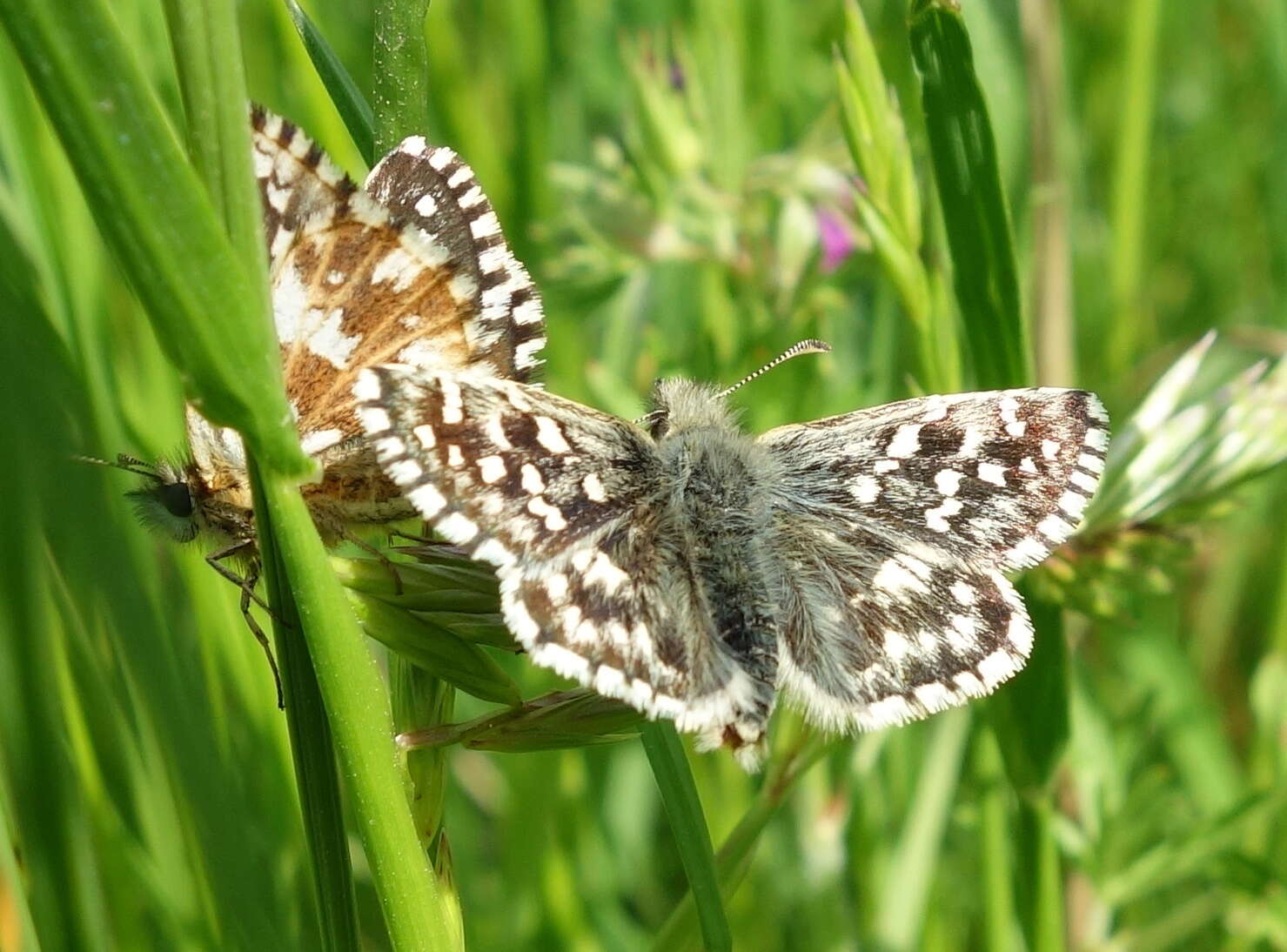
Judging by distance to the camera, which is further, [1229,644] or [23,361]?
[1229,644]

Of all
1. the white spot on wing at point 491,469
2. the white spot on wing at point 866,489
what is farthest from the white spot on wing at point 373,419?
the white spot on wing at point 866,489

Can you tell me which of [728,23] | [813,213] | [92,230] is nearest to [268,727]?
[92,230]

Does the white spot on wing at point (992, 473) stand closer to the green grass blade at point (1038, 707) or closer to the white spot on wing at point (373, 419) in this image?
the green grass blade at point (1038, 707)

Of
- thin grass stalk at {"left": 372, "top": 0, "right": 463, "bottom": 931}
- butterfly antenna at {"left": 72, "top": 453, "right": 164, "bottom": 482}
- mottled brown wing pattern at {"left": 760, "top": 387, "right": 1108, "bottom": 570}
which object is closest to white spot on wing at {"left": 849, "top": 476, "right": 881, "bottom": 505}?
mottled brown wing pattern at {"left": 760, "top": 387, "right": 1108, "bottom": 570}

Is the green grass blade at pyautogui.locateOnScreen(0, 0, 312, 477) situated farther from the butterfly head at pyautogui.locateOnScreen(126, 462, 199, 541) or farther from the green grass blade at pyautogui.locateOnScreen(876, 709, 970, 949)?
the green grass blade at pyautogui.locateOnScreen(876, 709, 970, 949)

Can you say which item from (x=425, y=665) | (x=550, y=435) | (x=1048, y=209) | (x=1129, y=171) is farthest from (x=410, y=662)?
(x=1129, y=171)

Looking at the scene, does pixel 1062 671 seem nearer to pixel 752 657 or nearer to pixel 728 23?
pixel 752 657

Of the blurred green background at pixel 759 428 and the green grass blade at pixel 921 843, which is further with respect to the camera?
the green grass blade at pixel 921 843
